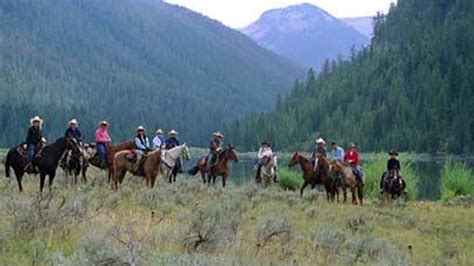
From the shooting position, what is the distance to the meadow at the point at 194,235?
848 centimetres

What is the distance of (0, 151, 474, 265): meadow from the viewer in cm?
848

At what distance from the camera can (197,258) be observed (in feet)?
27.5

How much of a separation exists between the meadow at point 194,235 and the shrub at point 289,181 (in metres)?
12.9

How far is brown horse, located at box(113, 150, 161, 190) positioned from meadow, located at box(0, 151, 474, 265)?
10.5 feet

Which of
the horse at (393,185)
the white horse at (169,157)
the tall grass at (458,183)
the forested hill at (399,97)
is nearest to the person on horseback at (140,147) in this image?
the white horse at (169,157)

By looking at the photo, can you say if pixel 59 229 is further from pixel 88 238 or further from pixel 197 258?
pixel 197 258

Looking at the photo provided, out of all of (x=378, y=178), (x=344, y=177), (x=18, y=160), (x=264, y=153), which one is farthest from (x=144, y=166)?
(x=378, y=178)

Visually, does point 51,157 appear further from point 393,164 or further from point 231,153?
point 393,164

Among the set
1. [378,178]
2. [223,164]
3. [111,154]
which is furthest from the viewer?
[378,178]

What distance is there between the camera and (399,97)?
433 ft

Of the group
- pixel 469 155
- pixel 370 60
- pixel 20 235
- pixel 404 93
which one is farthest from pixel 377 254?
pixel 370 60

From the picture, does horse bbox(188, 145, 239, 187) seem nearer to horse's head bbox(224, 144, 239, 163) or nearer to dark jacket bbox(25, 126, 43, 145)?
horse's head bbox(224, 144, 239, 163)

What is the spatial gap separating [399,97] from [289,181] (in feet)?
335

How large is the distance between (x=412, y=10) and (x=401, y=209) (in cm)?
16413
